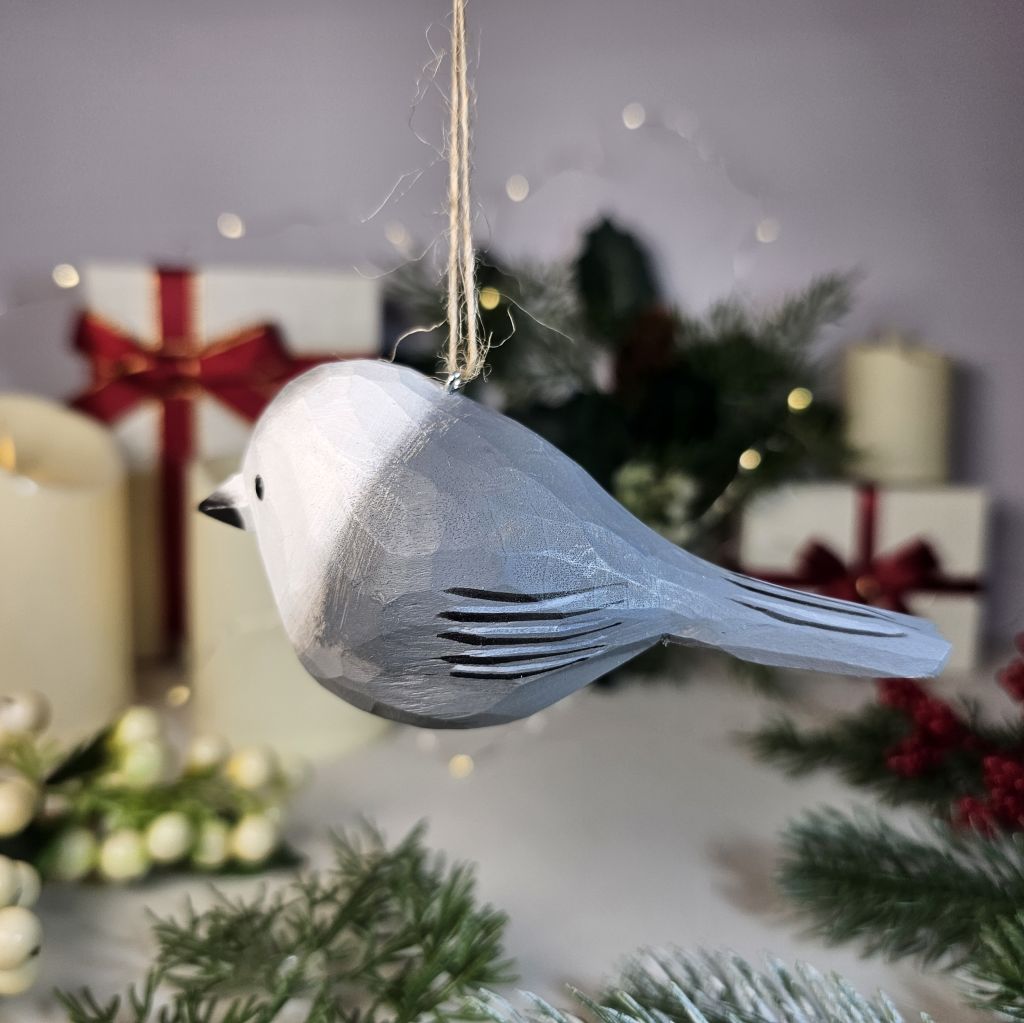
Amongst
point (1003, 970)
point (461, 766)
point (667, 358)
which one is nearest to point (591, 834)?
point (461, 766)

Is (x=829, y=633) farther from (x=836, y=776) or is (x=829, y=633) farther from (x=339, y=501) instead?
(x=836, y=776)

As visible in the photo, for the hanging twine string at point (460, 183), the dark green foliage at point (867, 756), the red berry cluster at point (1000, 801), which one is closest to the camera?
the hanging twine string at point (460, 183)

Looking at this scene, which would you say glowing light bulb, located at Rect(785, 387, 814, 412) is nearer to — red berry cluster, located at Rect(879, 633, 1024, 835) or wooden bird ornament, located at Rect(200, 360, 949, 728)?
red berry cluster, located at Rect(879, 633, 1024, 835)

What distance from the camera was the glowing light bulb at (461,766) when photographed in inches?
21.3

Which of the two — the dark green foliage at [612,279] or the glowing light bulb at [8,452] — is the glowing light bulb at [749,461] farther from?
the glowing light bulb at [8,452]

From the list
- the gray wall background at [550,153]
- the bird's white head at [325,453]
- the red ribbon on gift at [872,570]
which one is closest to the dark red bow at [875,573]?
the red ribbon on gift at [872,570]

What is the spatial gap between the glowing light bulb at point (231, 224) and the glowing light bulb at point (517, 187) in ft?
0.61

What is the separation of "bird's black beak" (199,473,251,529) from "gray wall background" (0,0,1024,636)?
0.38 metres

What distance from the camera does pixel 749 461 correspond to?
64cm

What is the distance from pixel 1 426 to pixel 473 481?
0.42 meters

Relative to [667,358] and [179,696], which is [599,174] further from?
[179,696]

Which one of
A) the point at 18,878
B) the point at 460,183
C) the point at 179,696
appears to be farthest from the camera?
the point at 179,696

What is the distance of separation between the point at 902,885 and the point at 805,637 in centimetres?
18

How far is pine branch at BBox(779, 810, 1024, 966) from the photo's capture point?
38 cm
